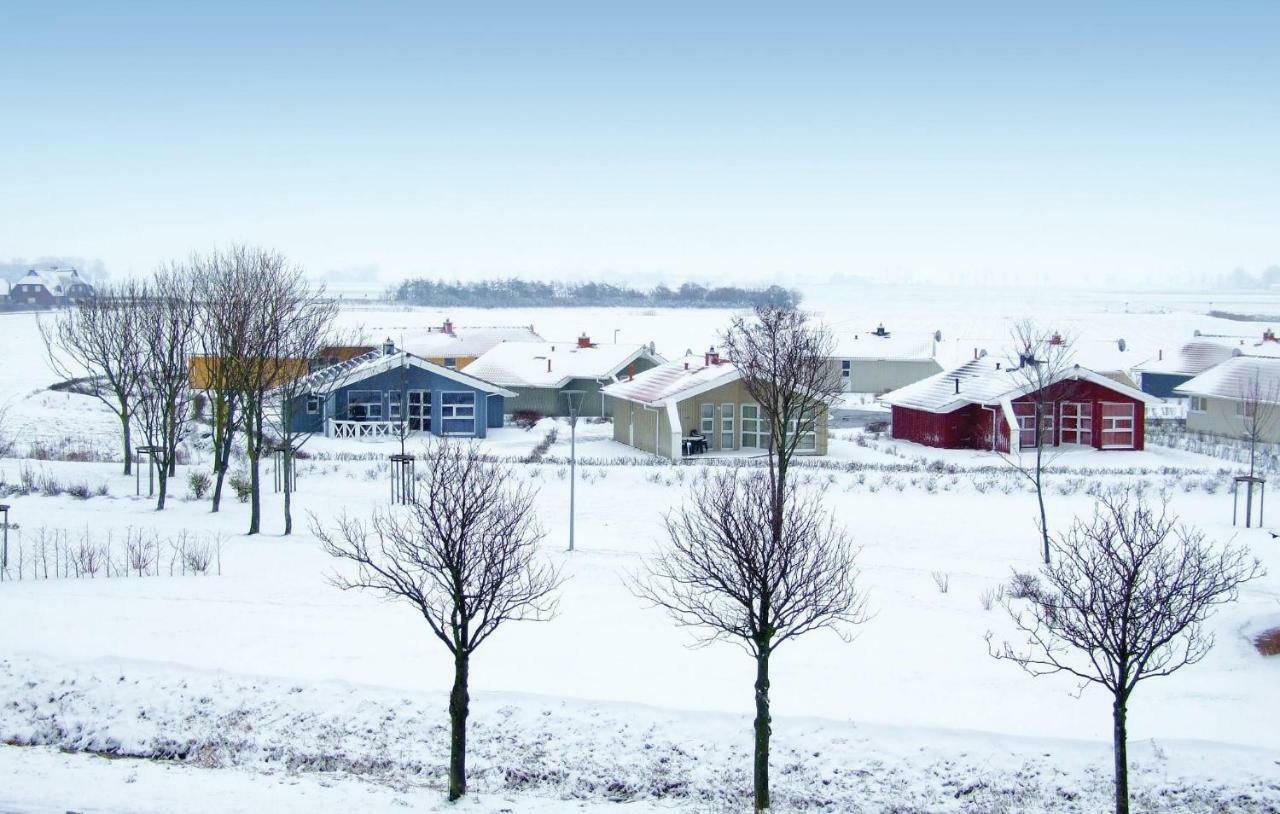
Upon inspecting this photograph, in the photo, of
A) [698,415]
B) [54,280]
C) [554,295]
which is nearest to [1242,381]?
[698,415]

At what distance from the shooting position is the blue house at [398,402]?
135 ft

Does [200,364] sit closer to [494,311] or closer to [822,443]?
[822,443]

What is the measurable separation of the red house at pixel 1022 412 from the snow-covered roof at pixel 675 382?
26.2ft

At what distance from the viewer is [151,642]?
15.5m

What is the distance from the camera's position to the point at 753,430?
127ft

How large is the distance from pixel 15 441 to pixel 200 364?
48.6 ft

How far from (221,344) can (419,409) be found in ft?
61.3

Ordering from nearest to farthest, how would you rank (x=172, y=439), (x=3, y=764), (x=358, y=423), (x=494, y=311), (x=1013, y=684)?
(x=3, y=764) → (x=1013, y=684) → (x=172, y=439) → (x=358, y=423) → (x=494, y=311)

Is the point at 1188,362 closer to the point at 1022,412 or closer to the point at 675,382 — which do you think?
the point at 1022,412

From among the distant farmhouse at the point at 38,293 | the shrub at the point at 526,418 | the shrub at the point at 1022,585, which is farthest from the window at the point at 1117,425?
the distant farmhouse at the point at 38,293

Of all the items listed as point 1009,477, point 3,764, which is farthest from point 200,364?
point 3,764

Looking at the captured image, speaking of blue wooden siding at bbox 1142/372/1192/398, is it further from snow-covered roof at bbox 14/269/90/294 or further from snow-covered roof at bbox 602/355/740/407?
snow-covered roof at bbox 14/269/90/294

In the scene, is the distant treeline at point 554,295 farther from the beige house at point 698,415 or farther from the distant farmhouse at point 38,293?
the beige house at point 698,415

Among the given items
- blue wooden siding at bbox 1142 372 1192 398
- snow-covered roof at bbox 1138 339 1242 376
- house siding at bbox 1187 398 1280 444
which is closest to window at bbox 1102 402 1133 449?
house siding at bbox 1187 398 1280 444
